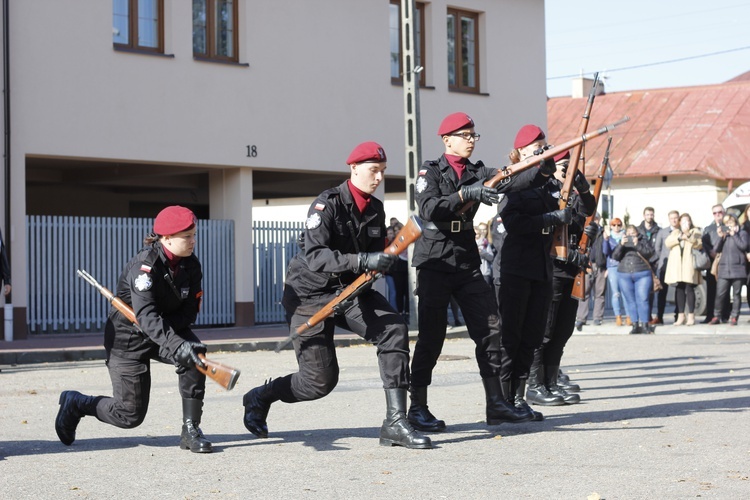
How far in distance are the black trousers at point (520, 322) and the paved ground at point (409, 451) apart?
446mm

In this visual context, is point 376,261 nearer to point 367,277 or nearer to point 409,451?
point 367,277

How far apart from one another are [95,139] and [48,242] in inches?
68.5

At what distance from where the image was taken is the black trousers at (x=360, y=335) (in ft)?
24.7

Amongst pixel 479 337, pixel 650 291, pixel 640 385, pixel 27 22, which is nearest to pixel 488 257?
pixel 650 291

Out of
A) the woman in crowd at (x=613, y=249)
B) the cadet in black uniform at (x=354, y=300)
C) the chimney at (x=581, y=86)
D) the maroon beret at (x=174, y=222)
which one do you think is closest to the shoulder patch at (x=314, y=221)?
the cadet in black uniform at (x=354, y=300)

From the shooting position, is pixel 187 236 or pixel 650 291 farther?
pixel 650 291

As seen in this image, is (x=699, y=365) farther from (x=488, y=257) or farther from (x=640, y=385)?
(x=488, y=257)

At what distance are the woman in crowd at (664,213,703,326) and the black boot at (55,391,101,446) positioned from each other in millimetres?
14246

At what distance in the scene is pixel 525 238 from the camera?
889 centimetres

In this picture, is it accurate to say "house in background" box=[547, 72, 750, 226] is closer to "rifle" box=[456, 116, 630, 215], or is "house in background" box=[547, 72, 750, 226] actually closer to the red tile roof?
the red tile roof

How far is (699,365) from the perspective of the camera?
43.9 feet

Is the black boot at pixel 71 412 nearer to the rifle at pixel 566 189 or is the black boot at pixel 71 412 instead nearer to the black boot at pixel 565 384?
the rifle at pixel 566 189

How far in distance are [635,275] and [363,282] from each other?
12.5 m

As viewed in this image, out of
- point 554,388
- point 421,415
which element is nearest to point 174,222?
point 421,415
